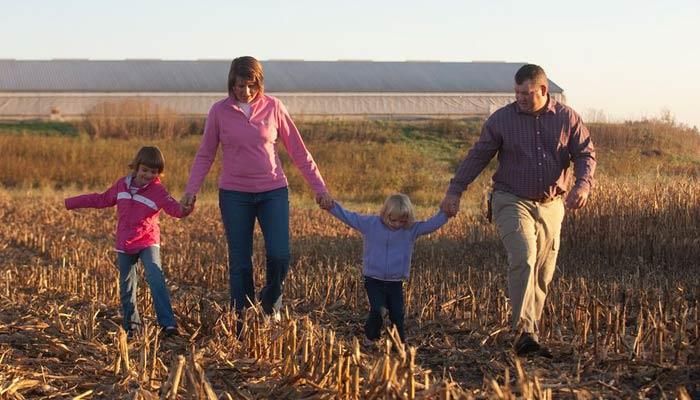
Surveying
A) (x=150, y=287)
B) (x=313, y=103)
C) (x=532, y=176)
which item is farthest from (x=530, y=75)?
(x=313, y=103)

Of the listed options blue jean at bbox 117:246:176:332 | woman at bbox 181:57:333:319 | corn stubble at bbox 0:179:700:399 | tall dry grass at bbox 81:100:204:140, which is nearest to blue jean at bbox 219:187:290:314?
woman at bbox 181:57:333:319

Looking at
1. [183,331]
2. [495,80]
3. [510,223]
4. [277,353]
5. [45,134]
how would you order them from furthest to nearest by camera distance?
[495,80] < [45,134] < [183,331] < [510,223] < [277,353]

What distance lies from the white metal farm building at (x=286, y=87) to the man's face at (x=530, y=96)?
40108 millimetres

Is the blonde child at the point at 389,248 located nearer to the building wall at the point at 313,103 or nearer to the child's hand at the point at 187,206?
the child's hand at the point at 187,206

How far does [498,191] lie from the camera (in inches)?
280

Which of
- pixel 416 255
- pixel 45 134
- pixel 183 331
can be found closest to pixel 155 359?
pixel 183 331

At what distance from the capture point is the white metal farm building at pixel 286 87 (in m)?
47.1

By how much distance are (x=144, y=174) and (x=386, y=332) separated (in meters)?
1.98

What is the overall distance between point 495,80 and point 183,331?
46813mm

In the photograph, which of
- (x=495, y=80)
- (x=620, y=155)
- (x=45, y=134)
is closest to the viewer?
(x=620, y=155)

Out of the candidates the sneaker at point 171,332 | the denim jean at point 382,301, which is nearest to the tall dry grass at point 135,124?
the sneaker at point 171,332

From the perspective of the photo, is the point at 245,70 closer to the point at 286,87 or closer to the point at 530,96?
the point at 530,96

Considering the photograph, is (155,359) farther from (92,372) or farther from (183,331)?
(183,331)

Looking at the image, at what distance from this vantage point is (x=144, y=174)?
7.51m
